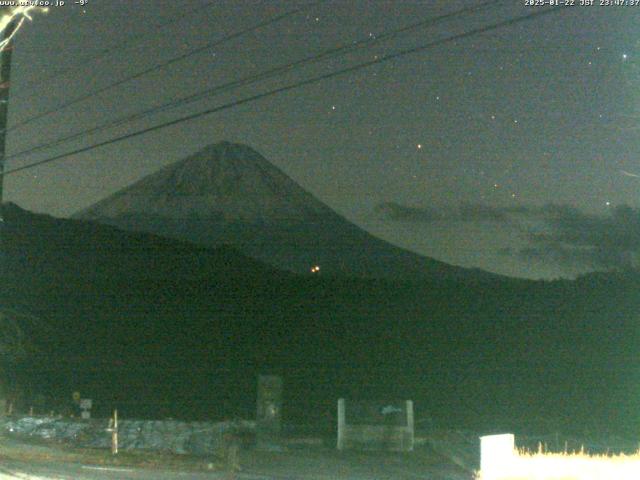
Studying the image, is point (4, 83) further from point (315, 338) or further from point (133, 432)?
point (315, 338)

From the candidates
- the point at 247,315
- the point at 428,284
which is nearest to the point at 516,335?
the point at 428,284

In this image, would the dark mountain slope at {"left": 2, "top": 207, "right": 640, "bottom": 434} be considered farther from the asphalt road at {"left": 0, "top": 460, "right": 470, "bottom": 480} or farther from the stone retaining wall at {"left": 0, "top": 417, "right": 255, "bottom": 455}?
the asphalt road at {"left": 0, "top": 460, "right": 470, "bottom": 480}

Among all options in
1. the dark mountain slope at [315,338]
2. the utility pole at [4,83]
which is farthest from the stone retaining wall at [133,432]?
the dark mountain slope at [315,338]

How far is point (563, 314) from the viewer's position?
85938 mm

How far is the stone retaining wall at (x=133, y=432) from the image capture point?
2639cm

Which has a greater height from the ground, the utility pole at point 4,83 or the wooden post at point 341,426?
the utility pole at point 4,83

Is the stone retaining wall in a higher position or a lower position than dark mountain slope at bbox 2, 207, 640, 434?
lower

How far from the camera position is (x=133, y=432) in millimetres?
27891

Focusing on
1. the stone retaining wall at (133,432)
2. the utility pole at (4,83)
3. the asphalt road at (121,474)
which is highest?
the utility pole at (4,83)

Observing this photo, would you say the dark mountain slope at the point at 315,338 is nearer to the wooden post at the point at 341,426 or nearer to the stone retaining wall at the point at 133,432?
the stone retaining wall at the point at 133,432

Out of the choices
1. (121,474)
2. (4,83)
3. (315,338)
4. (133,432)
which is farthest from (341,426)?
(315,338)

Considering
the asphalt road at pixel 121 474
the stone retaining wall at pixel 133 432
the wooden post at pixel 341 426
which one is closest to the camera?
the asphalt road at pixel 121 474

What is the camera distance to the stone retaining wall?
1039 inches

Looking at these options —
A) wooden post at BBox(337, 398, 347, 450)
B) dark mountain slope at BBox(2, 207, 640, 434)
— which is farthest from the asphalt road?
dark mountain slope at BBox(2, 207, 640, 434)
